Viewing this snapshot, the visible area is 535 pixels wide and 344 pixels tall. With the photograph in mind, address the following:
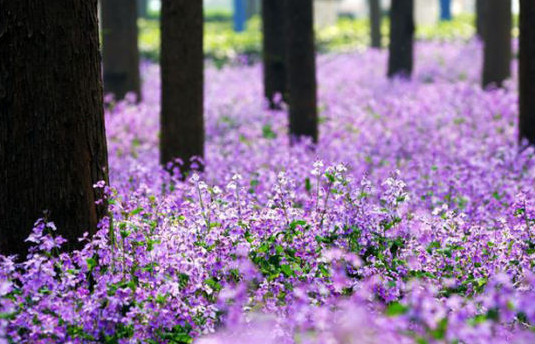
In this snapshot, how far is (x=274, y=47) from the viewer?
15.0 m

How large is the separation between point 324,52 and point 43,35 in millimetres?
26492

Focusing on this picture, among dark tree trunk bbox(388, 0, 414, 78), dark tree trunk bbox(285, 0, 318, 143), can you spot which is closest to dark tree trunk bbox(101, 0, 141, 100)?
dark tree trunk bbox(285, 0, 318, 143)

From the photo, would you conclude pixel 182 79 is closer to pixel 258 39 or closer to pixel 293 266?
pixel 293 266

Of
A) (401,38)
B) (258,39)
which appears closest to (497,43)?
(401,38)

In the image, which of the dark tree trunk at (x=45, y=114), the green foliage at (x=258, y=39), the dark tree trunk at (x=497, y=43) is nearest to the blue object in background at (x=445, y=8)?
the green foliage at (x=258, y=39)

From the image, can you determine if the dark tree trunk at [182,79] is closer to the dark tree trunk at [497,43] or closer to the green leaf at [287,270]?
the green leaf at [287,270]

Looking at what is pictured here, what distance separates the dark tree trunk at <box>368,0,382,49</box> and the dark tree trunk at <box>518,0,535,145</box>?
16.9m

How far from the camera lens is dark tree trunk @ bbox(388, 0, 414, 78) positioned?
17.8 metres

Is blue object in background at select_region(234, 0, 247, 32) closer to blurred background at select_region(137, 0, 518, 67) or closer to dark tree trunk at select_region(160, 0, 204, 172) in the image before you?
blurred background at select_region(137, 0, 518, 67)

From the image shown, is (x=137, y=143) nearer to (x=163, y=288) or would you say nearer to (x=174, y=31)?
(x=174, y=31)

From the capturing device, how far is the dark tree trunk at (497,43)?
14961mm

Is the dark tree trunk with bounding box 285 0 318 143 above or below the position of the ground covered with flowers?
above

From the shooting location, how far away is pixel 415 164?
340 inches

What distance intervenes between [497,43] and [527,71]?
224 inches
